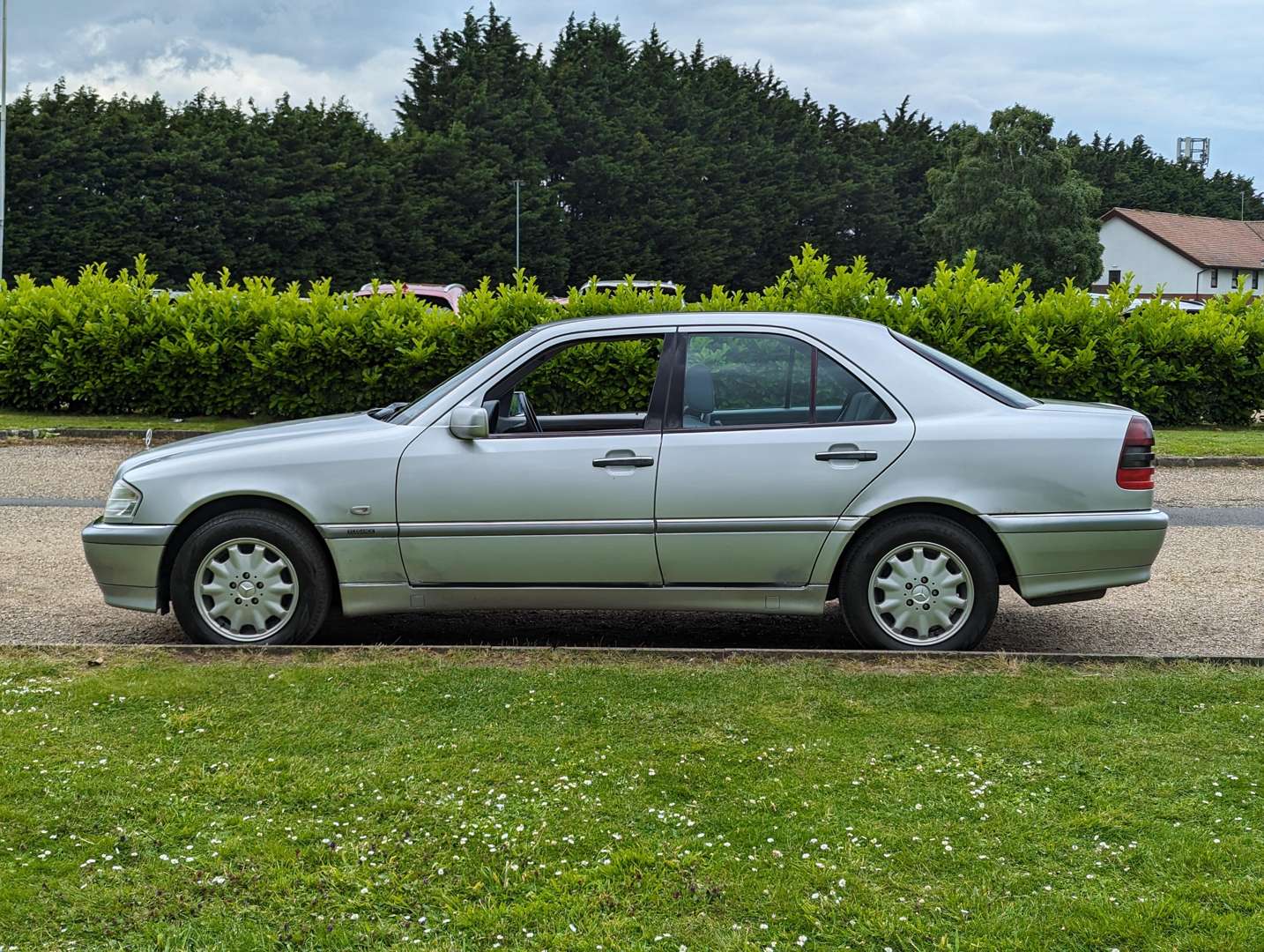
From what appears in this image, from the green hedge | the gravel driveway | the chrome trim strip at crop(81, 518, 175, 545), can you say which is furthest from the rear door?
the green hedge

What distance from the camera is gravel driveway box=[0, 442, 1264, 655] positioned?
6.88m

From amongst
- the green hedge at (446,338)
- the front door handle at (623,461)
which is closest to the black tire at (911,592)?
the front door handle at (623,461)

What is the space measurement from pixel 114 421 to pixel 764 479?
13607mm

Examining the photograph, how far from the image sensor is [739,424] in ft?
20.7

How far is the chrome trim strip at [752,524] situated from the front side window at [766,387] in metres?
0.45

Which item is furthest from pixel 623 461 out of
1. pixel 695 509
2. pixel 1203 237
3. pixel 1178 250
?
pixel 1203 237

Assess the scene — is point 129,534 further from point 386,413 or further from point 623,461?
point 623,461

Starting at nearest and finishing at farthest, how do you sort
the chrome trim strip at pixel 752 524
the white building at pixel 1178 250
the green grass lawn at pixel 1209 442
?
the chrome trim strip at pixel 752 524
the green grass lawn at pixel 1209 442
the white building at pixel 1178 250

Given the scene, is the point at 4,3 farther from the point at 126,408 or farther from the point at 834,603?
the point at 834,603

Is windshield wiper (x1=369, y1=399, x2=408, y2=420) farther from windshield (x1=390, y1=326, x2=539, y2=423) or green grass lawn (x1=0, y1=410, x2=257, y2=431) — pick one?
green grass lawn (x1=0, y1=410, x2=257, y2=431)

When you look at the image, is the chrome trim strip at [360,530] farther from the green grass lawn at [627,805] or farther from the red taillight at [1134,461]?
the red taillight at [1134,461]

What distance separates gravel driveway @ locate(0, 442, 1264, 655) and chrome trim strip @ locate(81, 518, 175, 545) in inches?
25.7

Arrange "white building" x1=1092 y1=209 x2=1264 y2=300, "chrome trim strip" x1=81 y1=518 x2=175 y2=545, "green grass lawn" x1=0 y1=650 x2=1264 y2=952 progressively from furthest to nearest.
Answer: "white building" x1=1092 y1=209 x2=1264 y2=300 → "chrome trim strip" x1=81 y1=518 x2=175 y2=545 → "green grass lawn" x1=0 y1=650 x2=1264 y2=952

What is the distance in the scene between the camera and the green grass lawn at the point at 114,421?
16.9 meters
